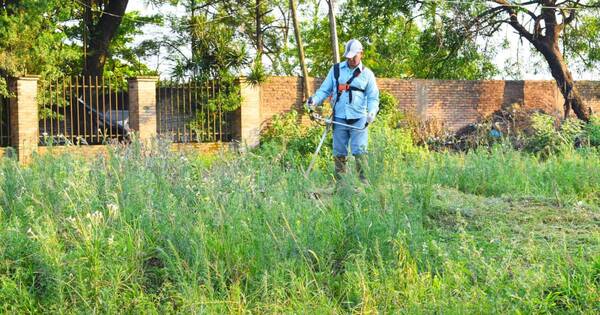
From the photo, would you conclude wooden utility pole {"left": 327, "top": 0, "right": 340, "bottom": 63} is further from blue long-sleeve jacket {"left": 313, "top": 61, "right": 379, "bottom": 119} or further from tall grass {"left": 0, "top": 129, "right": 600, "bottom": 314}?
tall grass {"left": 0, "top": 129, "right": 600, "bottom": 314}

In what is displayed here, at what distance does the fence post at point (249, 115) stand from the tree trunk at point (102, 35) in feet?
18.1

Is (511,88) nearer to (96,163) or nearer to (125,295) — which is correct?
(96,163)

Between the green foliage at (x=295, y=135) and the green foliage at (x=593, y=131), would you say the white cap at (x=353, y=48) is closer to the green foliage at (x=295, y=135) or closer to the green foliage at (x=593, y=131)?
the green foliage at (x=295, y=135)

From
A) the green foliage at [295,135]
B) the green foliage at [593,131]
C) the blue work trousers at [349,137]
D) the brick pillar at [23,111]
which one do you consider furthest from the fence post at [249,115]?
the blue work trousers at [349,137]

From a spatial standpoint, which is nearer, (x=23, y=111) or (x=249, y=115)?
(x=23, y=111)

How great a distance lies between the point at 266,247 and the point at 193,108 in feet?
52.5

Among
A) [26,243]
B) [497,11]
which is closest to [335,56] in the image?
[497,11]

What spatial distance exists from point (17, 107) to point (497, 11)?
1502 centimetres

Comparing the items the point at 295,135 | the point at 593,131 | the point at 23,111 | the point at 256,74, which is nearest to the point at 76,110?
the point at 23,111

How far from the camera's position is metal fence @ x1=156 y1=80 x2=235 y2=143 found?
20094 millimetres

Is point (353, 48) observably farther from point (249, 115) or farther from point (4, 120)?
point (4, 120)

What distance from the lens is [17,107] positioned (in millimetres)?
17641

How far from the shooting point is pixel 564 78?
83.7 feet

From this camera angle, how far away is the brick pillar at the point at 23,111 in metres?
17.6
